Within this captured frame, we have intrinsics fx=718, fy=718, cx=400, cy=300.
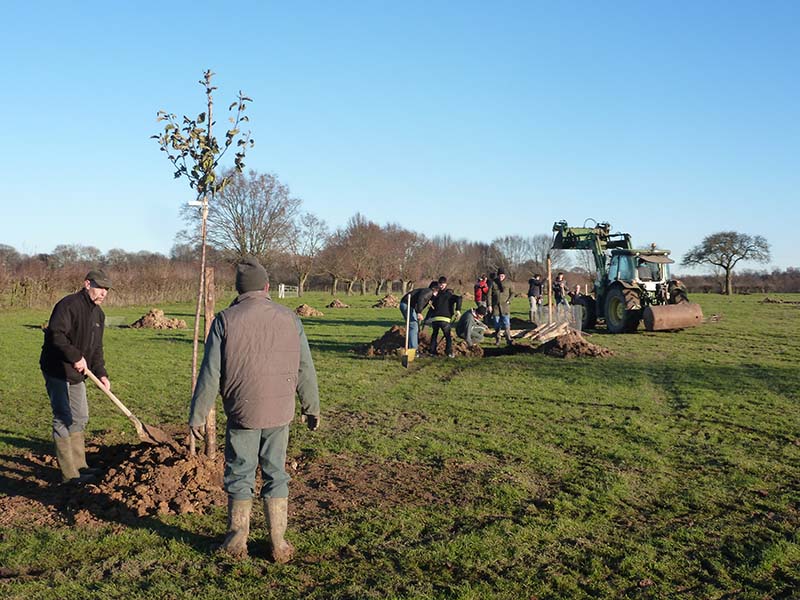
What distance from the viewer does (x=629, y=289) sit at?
21766 mm

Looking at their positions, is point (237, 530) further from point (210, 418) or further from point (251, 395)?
point (210, 418)

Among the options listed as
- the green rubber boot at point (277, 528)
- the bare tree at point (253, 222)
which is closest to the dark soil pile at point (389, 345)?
the green rubber boot at point (277, 528)

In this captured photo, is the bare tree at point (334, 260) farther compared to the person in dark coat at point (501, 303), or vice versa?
the bare tree at point (334, 260)

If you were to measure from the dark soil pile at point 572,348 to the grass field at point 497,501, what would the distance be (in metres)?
2.86

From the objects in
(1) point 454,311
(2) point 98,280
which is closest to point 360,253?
(1) point 454,311

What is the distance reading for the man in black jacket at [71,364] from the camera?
20.7 ft

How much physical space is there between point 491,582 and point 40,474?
4529 millimetres

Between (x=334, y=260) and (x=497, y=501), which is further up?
(x=334, y=260)

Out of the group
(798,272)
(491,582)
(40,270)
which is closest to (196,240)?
(40,270)

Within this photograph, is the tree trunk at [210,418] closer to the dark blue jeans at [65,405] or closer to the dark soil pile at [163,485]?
the dark soil pile at [163,485]

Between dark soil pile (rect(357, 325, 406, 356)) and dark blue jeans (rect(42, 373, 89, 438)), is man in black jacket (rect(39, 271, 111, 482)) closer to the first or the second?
dark blue jeans (rect(42, 373, 89, 438))

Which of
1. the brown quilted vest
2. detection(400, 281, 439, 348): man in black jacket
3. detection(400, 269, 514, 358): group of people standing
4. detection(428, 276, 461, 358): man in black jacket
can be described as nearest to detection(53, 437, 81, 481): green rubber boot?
the brown quilted vest

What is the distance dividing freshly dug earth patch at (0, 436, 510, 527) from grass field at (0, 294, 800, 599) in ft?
0.18

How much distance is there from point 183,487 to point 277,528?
147cm
